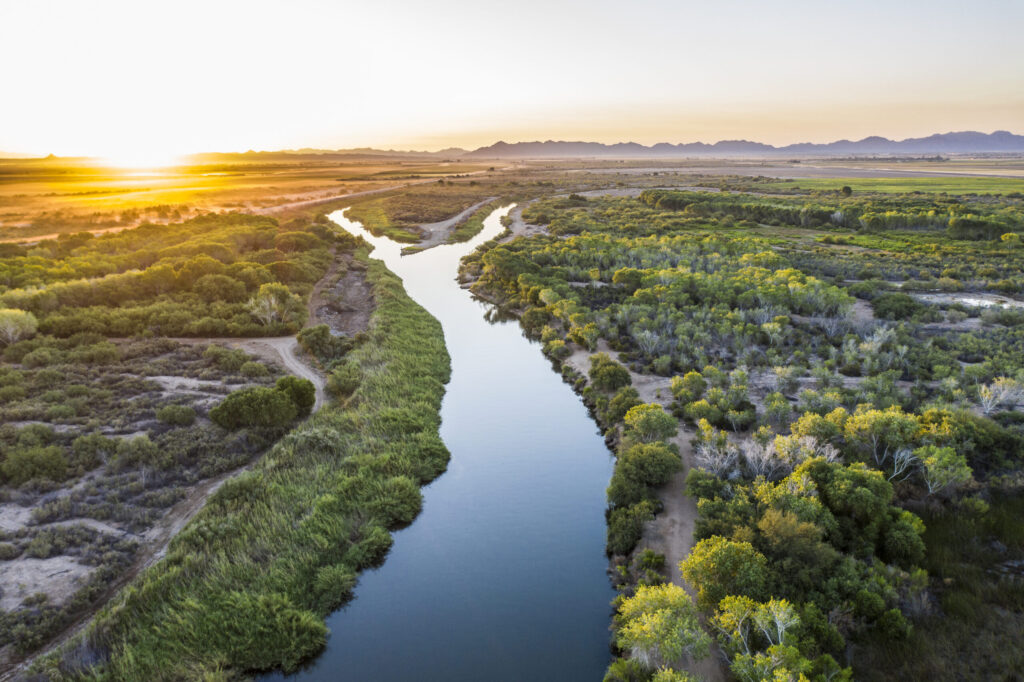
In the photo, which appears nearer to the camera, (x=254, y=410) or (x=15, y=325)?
(x=254, y=410)

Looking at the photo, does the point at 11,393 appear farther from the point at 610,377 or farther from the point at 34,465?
the point at 610,377

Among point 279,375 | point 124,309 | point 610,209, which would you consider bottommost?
point 279,375

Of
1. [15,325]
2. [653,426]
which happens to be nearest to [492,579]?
[653,426]

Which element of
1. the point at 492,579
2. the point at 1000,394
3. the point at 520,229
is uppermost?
the point at 520,229

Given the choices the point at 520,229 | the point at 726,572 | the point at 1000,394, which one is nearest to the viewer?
the point at 726,572

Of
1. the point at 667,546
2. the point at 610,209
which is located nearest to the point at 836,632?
the point at 667,546

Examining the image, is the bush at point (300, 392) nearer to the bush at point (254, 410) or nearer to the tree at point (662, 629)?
the bush at point (254, 410)

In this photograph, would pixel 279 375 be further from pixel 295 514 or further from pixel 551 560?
pixel 551 560

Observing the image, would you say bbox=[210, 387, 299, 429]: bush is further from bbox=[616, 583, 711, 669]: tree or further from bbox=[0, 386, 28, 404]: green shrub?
bbox=[616, 583, 711, 669]: tree
